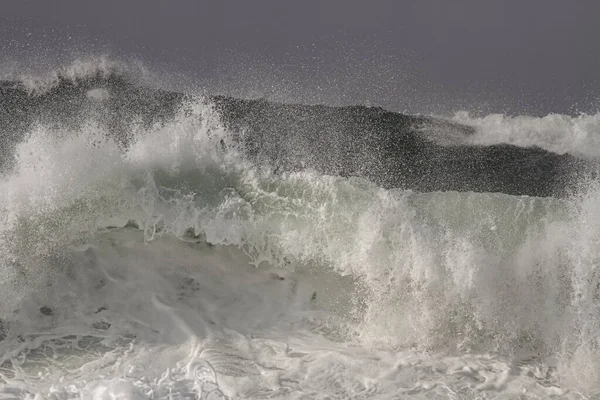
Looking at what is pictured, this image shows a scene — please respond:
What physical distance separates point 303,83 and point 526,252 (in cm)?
363

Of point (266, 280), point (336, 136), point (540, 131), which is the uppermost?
point (540, 131)

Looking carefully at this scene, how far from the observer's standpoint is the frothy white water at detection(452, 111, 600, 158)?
935 centimetres

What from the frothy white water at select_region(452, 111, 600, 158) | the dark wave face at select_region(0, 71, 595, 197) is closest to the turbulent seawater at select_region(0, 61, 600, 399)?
A: the dark wave face at select_region(0, 71, 595, 197)

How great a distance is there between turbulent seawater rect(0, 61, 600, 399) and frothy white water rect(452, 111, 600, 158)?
2413 millimetres

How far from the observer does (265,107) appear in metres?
8.95

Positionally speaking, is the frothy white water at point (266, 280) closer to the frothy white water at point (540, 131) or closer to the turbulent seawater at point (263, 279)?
the turbulent seawater at point (263, 279)

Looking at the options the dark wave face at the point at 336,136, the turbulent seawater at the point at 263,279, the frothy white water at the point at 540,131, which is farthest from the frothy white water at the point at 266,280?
the frothy white water at the point at 540,131

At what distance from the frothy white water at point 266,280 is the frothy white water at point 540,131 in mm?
2458

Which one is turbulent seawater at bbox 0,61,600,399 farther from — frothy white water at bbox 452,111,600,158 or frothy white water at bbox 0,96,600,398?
frothy white water at bbox 452,111,600,158

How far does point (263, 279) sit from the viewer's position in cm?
661

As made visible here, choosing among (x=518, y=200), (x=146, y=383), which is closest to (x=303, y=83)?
(x=518, y=200)

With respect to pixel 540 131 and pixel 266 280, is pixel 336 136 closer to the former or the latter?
pixel 266 280

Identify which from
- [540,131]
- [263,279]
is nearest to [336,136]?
[263,279]

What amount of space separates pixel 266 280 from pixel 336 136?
2.66 m
